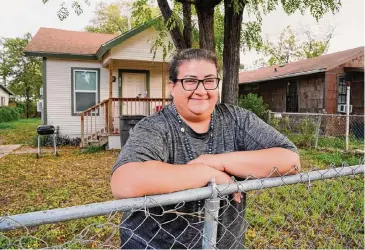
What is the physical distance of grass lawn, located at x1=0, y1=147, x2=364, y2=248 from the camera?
343 cm

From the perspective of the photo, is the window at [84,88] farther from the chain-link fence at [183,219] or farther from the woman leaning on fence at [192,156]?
the woman leaning on fence at [192,156]

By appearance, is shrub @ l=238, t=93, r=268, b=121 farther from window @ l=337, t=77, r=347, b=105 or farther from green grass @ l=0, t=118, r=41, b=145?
green grass @ l=0, t=118, r=41, b=145

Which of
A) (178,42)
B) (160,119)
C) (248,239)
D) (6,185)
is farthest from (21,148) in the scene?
(160,119)

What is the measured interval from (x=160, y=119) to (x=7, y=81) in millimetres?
46768

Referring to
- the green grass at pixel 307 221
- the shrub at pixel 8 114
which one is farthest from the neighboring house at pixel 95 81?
the shrub at pixel 8 114

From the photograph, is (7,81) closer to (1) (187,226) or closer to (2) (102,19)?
(2) (102,19)

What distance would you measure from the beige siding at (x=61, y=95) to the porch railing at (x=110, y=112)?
0.69m

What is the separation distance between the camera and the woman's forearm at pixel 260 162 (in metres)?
1.41

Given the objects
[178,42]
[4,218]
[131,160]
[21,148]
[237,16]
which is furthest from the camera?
[21,148]

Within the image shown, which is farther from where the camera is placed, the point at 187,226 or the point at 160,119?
the point at 160,119

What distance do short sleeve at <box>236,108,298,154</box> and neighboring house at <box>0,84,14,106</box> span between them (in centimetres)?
4157

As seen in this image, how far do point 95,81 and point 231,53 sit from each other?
769cm

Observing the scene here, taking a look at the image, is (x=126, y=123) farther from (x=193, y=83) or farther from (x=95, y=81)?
(x=193, y=83)

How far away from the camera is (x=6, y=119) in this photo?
92.1 ft
